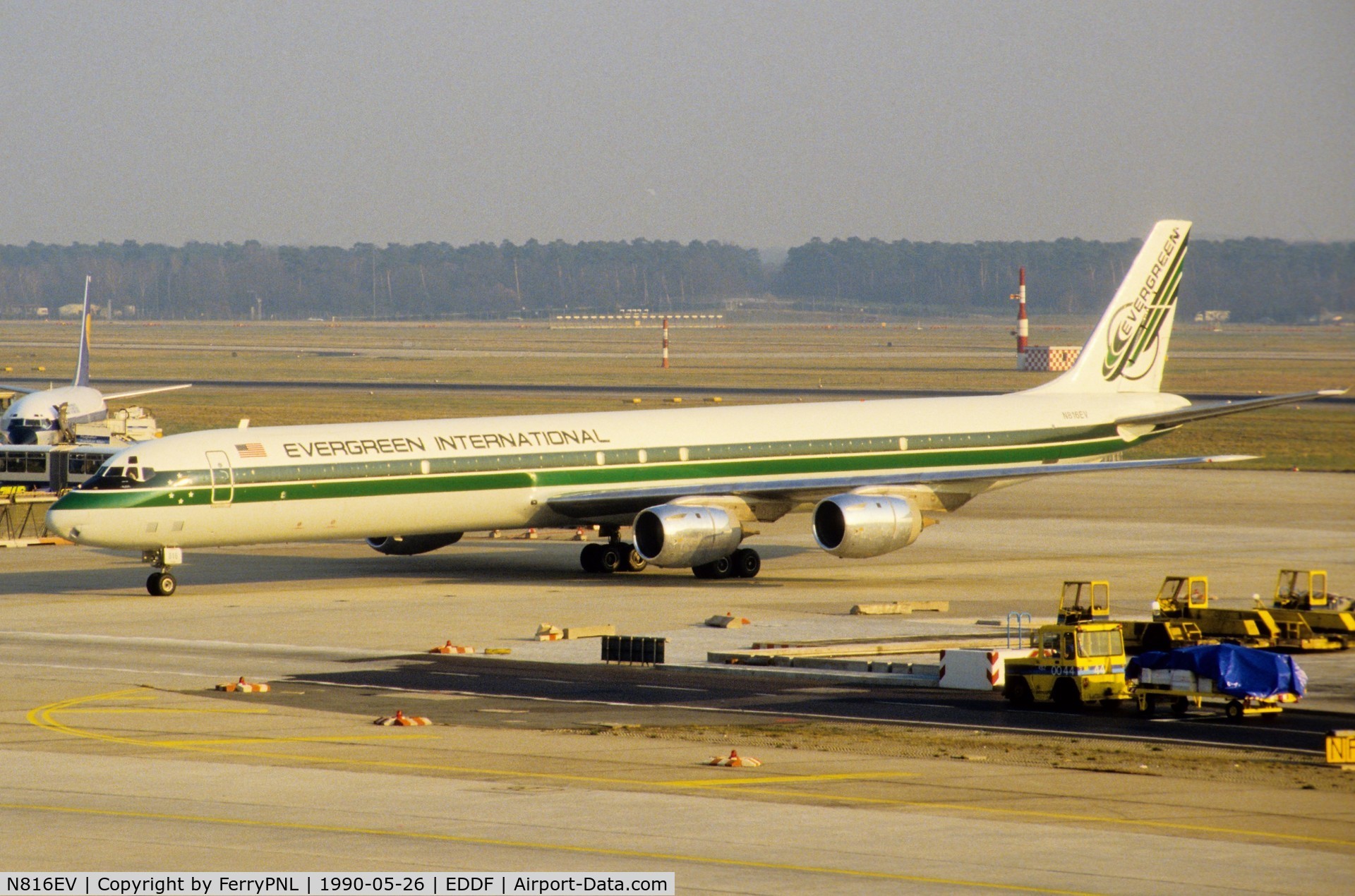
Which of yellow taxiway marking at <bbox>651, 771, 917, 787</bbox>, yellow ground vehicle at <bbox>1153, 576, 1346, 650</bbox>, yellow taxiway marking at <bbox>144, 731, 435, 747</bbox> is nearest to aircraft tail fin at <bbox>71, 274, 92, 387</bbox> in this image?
yellow taxiway marking at <bbox>144, 731, 435, 747</bbox>

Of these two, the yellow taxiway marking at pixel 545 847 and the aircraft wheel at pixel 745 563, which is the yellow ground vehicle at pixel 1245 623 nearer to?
the aircraft wheel at pixel 745 563

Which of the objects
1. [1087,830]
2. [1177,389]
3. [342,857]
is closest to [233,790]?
[342,857]

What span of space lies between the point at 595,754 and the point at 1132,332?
3579cm

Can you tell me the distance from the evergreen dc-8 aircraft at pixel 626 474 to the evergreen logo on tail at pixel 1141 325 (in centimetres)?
137

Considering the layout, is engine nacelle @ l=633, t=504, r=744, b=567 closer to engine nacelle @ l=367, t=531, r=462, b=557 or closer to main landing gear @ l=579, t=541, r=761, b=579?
main landing gear @ l=579, t=541, r=761, b=579

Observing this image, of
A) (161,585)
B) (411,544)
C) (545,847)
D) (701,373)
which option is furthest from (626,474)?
(701,373)

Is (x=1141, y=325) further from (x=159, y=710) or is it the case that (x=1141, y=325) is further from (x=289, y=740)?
(x=289, y=740)

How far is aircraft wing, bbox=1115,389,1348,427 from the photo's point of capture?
149ft

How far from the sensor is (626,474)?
46.1 meters

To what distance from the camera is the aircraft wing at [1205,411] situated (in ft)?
149

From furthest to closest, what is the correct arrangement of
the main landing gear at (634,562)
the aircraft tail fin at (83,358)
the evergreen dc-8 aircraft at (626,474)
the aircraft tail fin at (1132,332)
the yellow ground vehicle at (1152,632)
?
the aircraft tail fin at (83,358) → the aircraft tail fin at (1132,332) → the main landing gear at (634,562) → the evergreen dc-8 aircraft at (626,474) → the yellow ground vehicle at (1152,632)

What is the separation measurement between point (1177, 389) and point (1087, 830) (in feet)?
275

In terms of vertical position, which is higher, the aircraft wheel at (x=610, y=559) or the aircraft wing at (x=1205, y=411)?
the aircraft wing at (x=1205, y=411)

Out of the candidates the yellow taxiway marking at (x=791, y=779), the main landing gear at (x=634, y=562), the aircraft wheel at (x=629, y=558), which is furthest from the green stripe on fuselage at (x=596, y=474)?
the yellow taxiway marking at (x=791, y=779)
